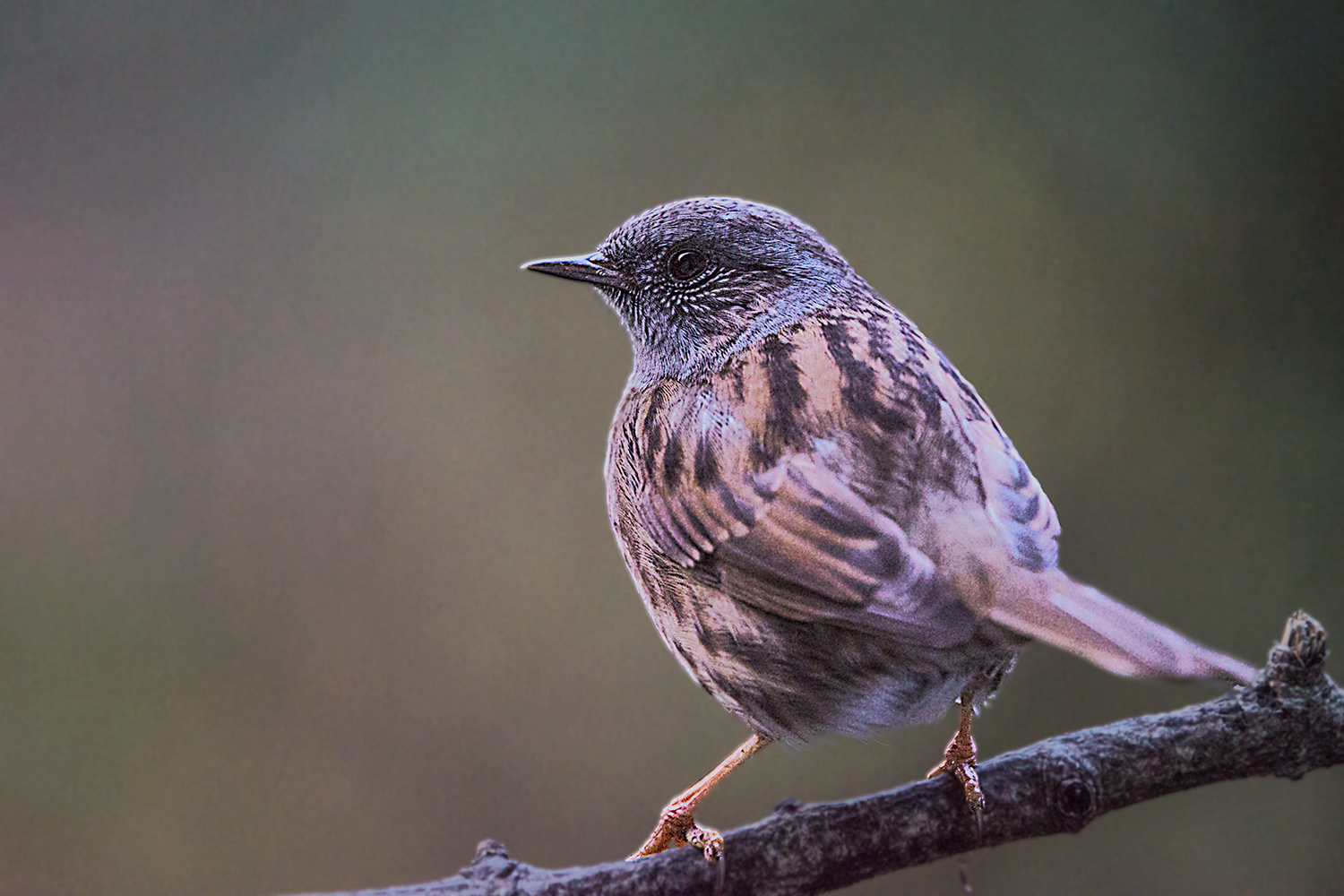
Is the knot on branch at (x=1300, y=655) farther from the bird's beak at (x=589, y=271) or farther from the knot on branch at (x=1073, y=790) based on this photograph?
the bird's beak at (x=589, y=271)

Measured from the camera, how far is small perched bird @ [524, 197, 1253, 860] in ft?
5.60

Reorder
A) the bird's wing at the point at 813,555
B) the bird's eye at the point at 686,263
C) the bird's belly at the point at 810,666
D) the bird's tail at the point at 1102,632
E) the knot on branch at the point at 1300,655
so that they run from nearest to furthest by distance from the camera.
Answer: the bird's tail at the point at 1102,632 → the bird's wing at the point at 813,555 → the bird's belly at the point at 810,666 → the knot on branch at the point at 1300,655 → the bird's eye at the point at 686,263

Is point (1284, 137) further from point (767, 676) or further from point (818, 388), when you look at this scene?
point (767, 676)

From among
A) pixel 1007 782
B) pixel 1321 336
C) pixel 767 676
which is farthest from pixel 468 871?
pixel 1321 336

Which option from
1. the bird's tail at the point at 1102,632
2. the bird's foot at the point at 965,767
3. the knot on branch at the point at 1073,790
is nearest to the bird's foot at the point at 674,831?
the bird's foot at the point at 965,767

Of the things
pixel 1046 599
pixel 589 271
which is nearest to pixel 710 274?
pixel 589 271

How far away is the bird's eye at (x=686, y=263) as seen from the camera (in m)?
2.21

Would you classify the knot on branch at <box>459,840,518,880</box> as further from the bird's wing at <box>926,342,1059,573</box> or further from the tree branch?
the bird's wing at <box>926,342,1059,573</box>

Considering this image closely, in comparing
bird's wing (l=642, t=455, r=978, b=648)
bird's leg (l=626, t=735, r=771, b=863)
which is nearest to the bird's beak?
bird's wing (l=642, t=455, r=978, b=648)

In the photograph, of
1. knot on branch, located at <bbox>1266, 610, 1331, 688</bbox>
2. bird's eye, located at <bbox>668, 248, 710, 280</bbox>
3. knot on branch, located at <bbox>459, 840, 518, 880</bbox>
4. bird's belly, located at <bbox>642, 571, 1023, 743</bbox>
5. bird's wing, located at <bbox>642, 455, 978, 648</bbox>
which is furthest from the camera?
bird's eye, located at <bbox>668, 248, 710, 280</bbox>

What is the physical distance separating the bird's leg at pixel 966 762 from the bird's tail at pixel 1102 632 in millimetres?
466

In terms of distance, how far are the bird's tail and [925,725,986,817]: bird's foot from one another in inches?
22.1

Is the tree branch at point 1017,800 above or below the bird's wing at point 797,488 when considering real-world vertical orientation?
below

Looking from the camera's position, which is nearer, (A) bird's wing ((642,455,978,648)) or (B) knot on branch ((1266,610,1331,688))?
(A) bird's wing ((642,455,978,648))
